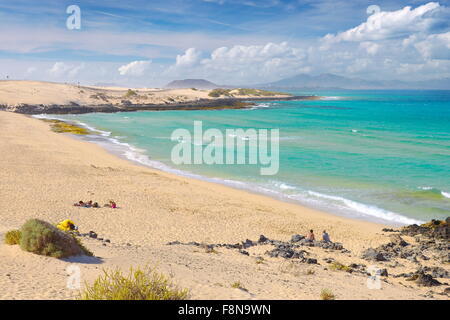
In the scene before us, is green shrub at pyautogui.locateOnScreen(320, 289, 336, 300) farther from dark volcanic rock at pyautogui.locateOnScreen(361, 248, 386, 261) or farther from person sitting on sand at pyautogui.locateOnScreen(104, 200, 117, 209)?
person sitting on sand at pyautogui.locateOnScreen(104, 200, 117, 209)

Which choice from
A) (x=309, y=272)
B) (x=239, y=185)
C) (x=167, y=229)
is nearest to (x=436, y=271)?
(x=309, y=272)

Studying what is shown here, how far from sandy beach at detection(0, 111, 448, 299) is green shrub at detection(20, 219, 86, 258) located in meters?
0.20

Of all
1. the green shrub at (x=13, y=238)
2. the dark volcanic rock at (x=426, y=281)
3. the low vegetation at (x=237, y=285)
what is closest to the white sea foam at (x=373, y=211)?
the dark volcanic rock at (x=426, y=281)

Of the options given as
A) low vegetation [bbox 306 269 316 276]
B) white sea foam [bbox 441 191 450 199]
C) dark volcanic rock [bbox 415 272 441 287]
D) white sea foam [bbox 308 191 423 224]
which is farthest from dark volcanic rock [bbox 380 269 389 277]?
white sea foam [bbox 441 191 450 199]

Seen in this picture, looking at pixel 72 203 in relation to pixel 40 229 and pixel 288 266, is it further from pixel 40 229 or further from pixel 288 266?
pixel 288 266

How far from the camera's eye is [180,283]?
850cm

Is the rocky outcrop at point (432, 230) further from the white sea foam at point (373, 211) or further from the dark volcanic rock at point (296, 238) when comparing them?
the dark volcanic rock at point (296, 238)

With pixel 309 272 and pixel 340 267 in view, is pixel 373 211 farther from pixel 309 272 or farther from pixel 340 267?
pixel 309 272

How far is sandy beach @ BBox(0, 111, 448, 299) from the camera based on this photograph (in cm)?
874

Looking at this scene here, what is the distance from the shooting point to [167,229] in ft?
51.3

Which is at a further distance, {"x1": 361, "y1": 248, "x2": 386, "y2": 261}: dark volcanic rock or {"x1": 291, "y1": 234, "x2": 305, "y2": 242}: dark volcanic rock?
{"x1": 291, "y1": 234, "x2": 305, "y2": 242}: dark volcanic rock

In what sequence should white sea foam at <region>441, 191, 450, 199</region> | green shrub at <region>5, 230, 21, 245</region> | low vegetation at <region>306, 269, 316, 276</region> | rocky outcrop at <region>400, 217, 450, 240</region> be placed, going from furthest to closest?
white sea foam at <region>441, 191, 450, 199</region>, rocky outcrop at <region>400, 217, 450, 240</region>, low vegetation at <region>306, 269, 316, 276</region>, green shrub at <region>5, 230, 21, 245</region>

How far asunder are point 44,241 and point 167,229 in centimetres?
656
